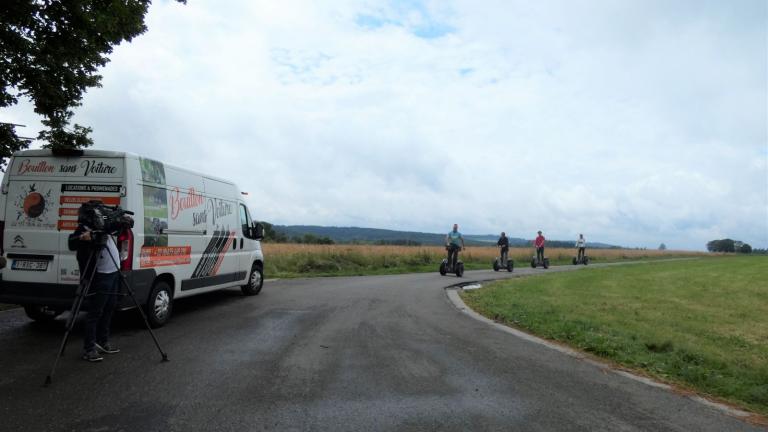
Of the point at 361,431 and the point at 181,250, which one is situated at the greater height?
the point at 181,250

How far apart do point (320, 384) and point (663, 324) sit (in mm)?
6978

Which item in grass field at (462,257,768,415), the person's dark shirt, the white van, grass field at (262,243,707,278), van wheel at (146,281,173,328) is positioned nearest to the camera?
the person's dark shirt

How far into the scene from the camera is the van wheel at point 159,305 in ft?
25.0

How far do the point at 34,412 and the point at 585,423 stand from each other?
14.5ft

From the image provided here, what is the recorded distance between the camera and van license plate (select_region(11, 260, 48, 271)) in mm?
7098

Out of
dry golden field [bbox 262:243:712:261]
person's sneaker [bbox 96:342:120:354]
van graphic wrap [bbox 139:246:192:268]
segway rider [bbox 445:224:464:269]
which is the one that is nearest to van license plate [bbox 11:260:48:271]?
van graphic wrap [bbox 139:246:192:268]

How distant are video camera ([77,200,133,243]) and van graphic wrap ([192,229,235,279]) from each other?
3118 mm

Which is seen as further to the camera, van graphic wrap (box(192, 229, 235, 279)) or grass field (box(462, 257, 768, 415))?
van graphic wrap (box(192, 229, 235, 279))

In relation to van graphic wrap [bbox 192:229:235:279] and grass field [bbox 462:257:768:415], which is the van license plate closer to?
van graphic wrap [bbox 192:229:235:279]

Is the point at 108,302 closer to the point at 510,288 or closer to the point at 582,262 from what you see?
the point at 510,288

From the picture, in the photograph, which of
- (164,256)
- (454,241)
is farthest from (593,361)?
(454,241)

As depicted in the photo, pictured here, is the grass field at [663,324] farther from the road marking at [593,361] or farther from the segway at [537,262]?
the segway at [537,262]

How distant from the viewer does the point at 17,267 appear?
720 cm

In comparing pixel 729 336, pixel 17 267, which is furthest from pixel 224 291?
pixel 729 336
